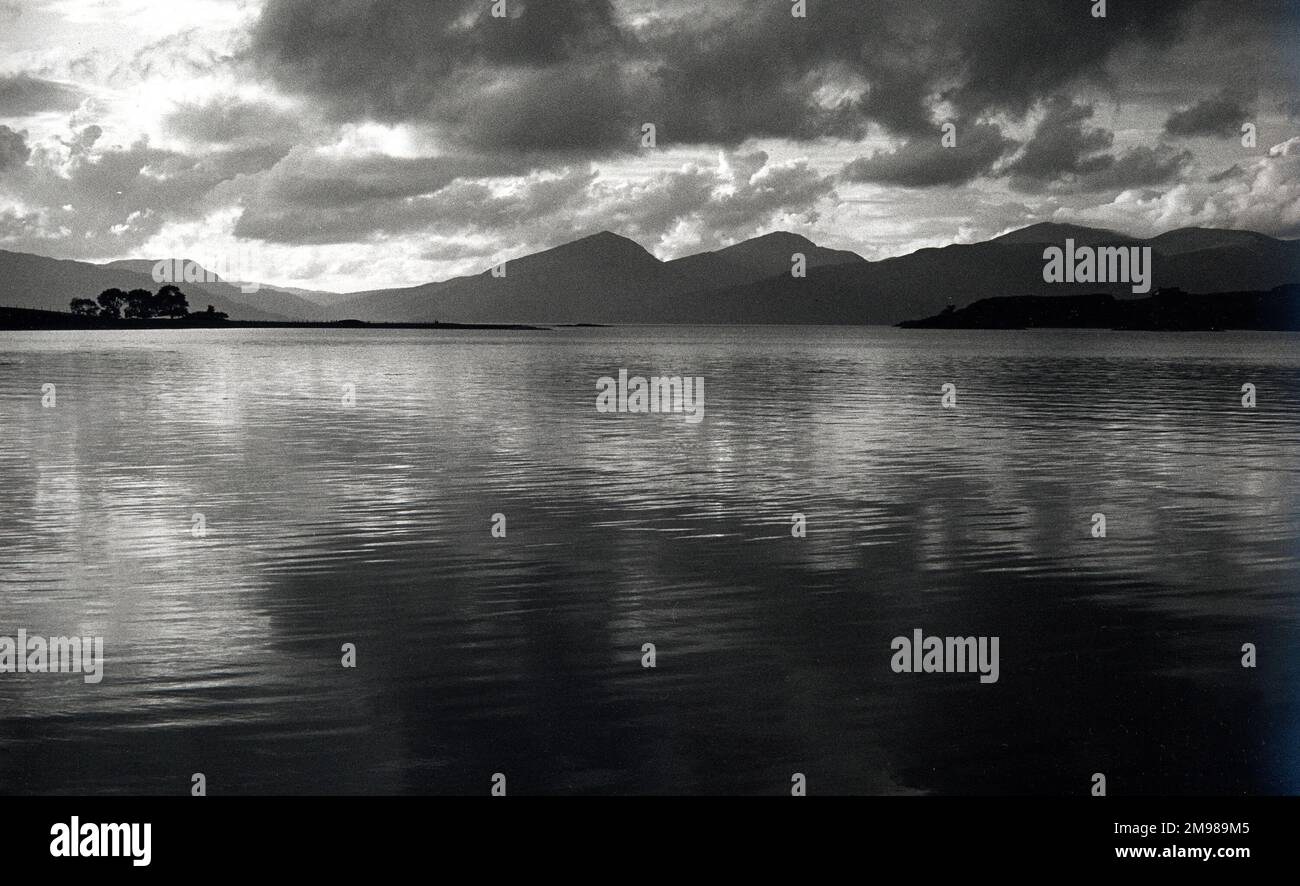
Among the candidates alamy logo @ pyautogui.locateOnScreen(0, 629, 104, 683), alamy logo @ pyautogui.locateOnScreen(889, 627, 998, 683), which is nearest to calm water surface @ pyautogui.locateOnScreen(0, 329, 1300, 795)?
alamy logo @ pyautogui.locateOnScreen(889, 627, 998, 683)

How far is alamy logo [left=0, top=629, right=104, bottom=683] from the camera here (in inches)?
626

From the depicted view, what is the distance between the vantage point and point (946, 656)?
16.4 metres

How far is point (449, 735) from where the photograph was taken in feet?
43.9

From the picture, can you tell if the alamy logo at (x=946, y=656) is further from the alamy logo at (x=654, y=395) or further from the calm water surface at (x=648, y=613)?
the alamy logo at (x=654, y=395)

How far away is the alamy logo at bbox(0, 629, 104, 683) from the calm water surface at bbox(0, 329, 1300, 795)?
13.0 inches

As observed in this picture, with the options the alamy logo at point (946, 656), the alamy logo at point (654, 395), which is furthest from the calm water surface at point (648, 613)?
the alamy logo at point (654, 395)

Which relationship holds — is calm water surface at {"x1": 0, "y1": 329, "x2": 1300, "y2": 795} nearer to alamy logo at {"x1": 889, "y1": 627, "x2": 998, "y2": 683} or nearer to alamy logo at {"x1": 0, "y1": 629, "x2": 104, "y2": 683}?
alamy logo at {"x1": 889, "y1": 627, "x2": 998, "y2": 683}
